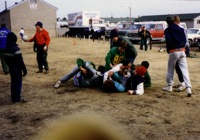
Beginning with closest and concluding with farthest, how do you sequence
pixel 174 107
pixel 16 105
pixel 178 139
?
pixel 178 139 < pixel 174 107 < pixel 16 105

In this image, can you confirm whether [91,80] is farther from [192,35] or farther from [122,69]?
[192,35]

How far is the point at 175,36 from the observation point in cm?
695

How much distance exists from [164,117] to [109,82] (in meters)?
2.17

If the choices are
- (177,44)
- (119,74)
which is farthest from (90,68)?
(177,44)

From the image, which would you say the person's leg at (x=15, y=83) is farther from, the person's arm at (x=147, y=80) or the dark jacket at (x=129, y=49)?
the person's arm at (x=147, y=80)

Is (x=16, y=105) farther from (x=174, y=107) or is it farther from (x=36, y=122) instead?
(x=174, y=107)

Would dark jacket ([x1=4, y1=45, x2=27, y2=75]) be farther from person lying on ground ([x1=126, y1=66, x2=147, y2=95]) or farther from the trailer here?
the trailer

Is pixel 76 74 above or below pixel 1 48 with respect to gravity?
below

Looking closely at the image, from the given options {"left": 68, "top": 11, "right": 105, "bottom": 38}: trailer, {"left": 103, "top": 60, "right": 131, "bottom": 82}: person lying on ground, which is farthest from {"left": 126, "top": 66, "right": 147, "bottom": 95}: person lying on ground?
{"left": 68, "top": 11, "right": 105, "bottom": 38}: trailer

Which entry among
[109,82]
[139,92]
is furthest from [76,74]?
[139,92]

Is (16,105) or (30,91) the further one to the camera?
(30,91)

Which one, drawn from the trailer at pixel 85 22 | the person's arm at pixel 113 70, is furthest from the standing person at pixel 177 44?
the trailer at pixel 85 22

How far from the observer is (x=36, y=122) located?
17.6ft

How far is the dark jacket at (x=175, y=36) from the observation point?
696 centimetres
